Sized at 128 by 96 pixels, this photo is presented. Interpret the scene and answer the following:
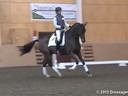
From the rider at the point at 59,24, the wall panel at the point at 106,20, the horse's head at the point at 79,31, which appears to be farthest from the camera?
the wall panel at the point at 106,20

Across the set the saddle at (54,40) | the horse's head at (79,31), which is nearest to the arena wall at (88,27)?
the saddle at (54,40)

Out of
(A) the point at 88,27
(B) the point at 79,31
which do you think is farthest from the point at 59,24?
(A) the point at 88,27

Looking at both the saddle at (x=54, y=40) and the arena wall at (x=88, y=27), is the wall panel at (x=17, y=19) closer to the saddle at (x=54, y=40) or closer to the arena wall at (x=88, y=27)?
the arena wall at (x=88, y=27)

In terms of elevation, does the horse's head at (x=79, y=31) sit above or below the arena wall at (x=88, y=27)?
above

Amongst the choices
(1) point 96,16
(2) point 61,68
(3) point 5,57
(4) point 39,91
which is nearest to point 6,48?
(3) point 5,57

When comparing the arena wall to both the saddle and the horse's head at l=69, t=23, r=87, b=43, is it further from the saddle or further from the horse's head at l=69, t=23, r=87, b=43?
the horse's head at l=69, t=23, r=87, b=43

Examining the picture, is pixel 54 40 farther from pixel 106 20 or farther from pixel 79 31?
pixel 106 20

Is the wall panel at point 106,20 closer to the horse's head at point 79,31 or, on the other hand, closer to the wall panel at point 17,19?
the wall panel at point 17,19

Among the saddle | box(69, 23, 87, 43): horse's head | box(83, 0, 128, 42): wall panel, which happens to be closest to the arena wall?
box(83, 0, 128, 42): wall panel

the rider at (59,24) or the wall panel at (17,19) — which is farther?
the wall panel at (17,19)

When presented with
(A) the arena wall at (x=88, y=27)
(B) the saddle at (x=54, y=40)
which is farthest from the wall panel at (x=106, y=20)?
(B) the saddle at (x=54, y=40)

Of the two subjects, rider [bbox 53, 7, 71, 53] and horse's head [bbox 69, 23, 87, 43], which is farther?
rider [bbox 53, 7, 71, 53]

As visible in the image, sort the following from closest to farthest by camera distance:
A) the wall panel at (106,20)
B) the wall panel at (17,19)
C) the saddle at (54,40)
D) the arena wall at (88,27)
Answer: the saddle at (54,40) < the arena wall at (88,27) < the wall panel at (17,19) < the wall panel at (106,20)

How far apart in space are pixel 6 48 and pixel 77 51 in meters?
9.86
